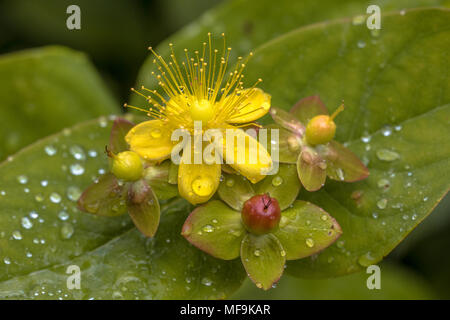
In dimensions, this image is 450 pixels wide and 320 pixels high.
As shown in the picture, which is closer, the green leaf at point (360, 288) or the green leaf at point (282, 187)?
the green leaf at point (282, 187)

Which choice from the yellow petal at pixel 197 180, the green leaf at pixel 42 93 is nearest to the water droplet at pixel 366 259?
the yellow petal at pixel 197 180

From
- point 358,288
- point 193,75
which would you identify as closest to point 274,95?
point 193,75

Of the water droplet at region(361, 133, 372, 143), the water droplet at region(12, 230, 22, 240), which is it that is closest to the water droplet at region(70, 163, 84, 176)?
the water droplet at region(12, 230, 22, 240)

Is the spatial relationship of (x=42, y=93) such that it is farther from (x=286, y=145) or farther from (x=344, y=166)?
(x=344, y=166)

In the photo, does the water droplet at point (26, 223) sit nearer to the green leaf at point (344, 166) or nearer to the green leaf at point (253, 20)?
the green leaf at point (253, 20)

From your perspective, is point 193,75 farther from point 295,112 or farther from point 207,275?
point 207,275

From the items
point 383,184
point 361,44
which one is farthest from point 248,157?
point 361,44
